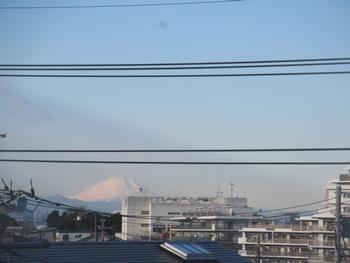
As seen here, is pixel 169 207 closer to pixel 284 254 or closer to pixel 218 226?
pixel 218 226

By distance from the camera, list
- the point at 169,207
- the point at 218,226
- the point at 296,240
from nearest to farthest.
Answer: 1. the point at 296,240
2. the point at 218,226
3. the point at 169,207

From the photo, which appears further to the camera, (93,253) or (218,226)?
(218,226)

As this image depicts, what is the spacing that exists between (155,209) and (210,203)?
559 inches

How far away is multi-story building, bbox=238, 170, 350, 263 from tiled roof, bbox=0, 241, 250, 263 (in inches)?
1951

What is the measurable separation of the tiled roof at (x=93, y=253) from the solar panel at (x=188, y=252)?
0.96 feet

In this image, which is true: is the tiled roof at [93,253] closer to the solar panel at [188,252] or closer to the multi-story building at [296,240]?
the solar panel at [188,252]

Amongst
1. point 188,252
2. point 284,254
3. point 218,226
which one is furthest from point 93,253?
point 218,226

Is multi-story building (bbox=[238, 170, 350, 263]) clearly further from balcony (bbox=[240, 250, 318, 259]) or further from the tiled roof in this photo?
the tiled roof

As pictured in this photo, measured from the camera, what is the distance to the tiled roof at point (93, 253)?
91.9ft

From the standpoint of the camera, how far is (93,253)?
30.3 m

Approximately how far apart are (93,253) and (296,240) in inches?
2456

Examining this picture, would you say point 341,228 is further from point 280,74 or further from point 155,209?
point 155,209

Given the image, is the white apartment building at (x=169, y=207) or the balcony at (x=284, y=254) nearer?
the balcony at (x=284, y=254)

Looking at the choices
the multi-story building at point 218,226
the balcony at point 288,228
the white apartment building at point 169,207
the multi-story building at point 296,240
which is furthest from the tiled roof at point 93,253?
the white apartment building at point 169,207
